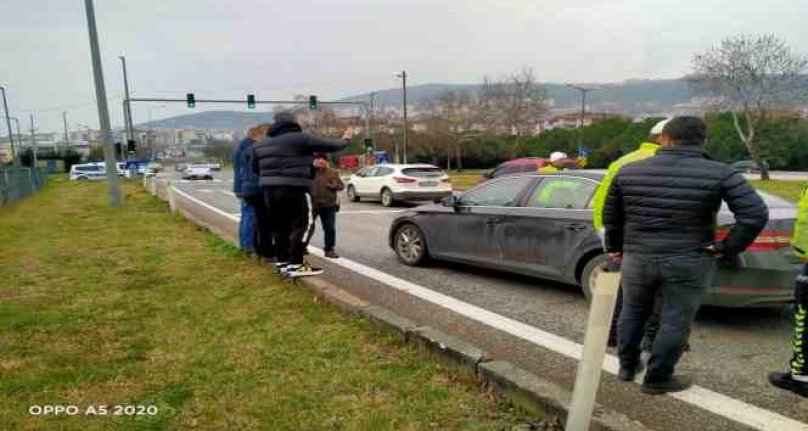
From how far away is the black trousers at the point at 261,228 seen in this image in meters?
7.38

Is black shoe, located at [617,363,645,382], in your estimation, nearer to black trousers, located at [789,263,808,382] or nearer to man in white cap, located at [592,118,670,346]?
man in white cap, located at [592,118,670,346]

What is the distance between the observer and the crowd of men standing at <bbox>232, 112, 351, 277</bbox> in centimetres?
639

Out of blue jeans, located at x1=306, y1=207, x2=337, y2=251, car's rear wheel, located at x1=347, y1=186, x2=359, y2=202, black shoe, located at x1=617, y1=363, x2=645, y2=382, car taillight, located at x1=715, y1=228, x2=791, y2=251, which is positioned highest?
car taillight, located at x1=715, y1=228, x2=791, y2=251

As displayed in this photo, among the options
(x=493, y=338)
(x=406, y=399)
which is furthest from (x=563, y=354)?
(x=406, y=399)

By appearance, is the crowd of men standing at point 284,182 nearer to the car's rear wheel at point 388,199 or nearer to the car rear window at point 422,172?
the car's rear wheel at point 388,199

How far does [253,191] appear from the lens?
24.2 feet

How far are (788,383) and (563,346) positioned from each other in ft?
4.86

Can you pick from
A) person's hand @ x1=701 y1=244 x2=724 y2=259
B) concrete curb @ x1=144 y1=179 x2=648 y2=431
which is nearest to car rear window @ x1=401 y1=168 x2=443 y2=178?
concrete curb @ x1=144 y1=179 x2=648 y2=431

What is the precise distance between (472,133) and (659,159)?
2137 inches

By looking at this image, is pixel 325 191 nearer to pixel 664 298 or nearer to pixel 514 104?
pixel 664 298

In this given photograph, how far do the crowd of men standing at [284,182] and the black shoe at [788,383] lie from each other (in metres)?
4.06

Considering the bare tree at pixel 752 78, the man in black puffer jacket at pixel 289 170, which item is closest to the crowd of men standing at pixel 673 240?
the man in black puffer jacket at pixel 289 170

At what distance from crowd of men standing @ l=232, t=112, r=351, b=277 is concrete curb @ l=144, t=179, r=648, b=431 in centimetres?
155

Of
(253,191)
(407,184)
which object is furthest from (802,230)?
(407,184)
